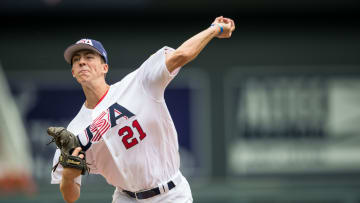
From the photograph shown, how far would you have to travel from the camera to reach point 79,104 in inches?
420

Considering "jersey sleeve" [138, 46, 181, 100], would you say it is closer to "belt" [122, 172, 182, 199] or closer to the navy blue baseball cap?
the navy blue baseball cap

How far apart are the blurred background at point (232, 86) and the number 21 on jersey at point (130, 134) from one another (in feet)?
21.3

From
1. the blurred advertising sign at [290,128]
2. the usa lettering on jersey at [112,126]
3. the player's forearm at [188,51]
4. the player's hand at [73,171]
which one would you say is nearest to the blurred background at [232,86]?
the blurred advertising sign at [290,128]

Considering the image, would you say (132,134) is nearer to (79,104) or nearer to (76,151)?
(76,151)

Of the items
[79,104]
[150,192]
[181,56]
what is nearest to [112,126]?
[150,192]

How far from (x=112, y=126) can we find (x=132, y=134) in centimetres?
13

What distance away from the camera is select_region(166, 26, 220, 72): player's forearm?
3.59 m

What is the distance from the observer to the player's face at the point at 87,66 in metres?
4.03

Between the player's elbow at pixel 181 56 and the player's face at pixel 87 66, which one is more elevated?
the player's face at pixel 87 66

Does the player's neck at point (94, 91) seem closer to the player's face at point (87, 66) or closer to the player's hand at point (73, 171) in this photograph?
the player's face at point (87, 66)

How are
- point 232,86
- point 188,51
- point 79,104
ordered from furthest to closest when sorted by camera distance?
point 232,86
point 79,104
point 188,51

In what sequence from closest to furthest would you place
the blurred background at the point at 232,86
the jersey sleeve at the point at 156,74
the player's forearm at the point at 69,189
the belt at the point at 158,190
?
the jersey sleeve at the point at 156,74 < the player's forearm at the point at 69,189 < the belt at the point at 158,190 < the blurred background at the point at 232,86

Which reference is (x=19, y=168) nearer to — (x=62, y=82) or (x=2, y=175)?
(x=2, y=175)

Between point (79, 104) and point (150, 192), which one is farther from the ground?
point (79, 104)
